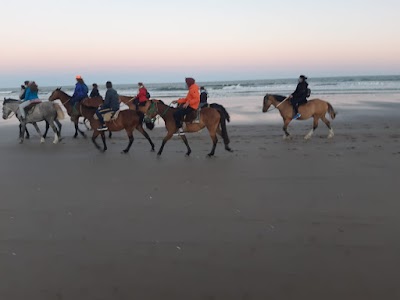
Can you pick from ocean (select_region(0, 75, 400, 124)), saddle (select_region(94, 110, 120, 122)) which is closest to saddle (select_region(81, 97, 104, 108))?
saddle (select_region(94, 110, 120, 122))

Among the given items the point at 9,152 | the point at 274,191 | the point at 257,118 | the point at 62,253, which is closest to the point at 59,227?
the point at 62,253

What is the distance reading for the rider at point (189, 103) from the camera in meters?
9.71

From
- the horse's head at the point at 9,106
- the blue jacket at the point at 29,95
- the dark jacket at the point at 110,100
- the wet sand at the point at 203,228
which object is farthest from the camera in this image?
the horse's head at the point at 9,106

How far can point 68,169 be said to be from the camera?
8570 mm

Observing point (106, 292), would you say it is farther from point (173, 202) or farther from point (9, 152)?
point (9, 152)

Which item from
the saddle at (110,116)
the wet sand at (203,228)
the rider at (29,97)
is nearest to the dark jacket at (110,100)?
the saddle at (110,116)

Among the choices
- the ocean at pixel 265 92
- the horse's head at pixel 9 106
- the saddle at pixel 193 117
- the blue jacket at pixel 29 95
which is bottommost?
the ocean at pixel 265 92

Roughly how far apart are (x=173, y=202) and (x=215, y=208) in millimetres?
701

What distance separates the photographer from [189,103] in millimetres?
9836

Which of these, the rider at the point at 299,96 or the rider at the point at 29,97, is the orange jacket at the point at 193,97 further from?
the rider at the point at 29,97

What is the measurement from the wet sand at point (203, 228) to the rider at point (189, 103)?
1.19 m

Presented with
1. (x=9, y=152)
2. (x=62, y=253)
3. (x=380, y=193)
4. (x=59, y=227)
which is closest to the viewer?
(x=62, y=253)

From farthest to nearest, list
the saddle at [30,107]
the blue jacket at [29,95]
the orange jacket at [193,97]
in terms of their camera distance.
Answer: the blue jacket at [29,95] → the saddle at [30,107] → the orange jacket at [193,97]

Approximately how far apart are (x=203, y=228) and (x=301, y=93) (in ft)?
28.3
